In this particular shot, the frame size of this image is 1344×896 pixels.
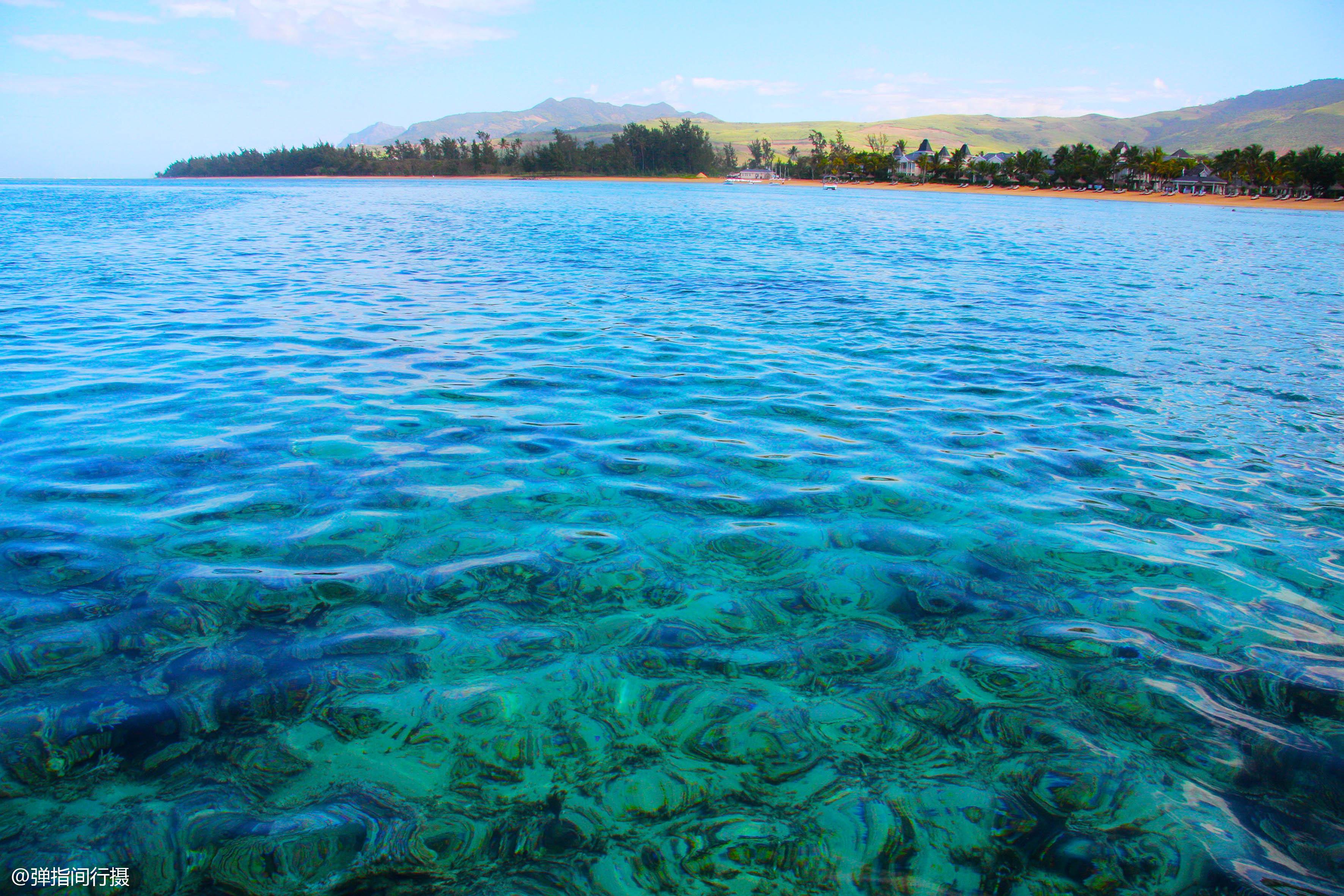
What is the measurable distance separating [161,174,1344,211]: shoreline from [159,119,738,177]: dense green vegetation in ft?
6.79

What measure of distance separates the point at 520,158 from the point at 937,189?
101 m

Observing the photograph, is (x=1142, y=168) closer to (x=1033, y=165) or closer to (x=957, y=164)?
(x=1033, y=165)

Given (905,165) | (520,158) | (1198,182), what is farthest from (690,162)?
(1198,182)

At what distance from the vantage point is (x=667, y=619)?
364 cm

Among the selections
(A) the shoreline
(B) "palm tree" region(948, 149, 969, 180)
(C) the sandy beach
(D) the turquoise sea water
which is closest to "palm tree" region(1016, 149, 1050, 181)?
(A) the shoreline

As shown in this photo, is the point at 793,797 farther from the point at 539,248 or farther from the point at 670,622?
the point at 539,248

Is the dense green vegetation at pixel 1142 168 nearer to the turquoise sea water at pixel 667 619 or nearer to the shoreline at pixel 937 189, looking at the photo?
the shoreline at pixel 937 189

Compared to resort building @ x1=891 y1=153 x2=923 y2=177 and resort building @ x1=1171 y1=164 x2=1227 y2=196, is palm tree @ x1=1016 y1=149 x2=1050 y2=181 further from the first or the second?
resort building @ x1=891 y1=153 x2=923 y2=177

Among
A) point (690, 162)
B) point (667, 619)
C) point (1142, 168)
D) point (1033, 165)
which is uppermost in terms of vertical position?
point (690, 162)

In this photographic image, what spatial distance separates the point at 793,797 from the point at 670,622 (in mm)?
1207

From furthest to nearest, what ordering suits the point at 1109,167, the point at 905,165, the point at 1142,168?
the point at 905,165 < the point at 1142,168 < the point at 1109,167

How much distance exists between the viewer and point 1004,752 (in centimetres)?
281

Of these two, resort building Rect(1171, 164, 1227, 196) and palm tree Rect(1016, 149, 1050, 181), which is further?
palm tree Rect(1016, 149, 1050, 181)

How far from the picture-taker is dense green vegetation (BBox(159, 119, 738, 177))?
6467 inches
